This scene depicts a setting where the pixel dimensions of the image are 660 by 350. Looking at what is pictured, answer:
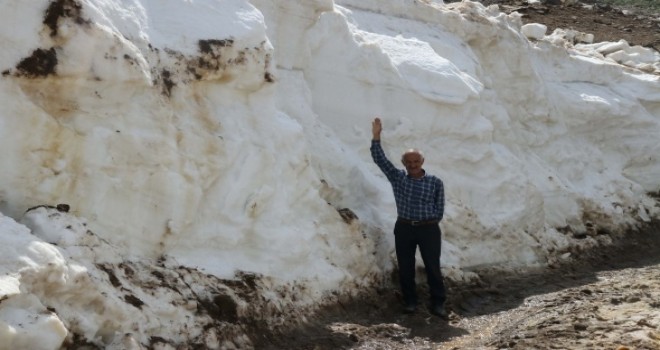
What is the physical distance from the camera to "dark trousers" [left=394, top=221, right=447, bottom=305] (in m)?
6.84

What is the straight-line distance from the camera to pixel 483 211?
8.63m

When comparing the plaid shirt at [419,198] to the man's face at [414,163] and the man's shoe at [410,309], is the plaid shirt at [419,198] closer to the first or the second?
the man's face at [414,163]

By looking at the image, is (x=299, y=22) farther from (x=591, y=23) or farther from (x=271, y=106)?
(x=591, y=23)

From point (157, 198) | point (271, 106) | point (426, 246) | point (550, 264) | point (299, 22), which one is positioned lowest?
point (550, 264)

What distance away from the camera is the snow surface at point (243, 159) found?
504 cm

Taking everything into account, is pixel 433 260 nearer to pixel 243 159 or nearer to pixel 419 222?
pixel 419 222

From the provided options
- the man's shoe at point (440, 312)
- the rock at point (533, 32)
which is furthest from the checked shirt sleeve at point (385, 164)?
the rock at point (533, 32)

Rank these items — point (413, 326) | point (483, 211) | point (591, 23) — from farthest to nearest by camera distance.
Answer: point (591, 23) → point (483, 211) → point (413, 326)

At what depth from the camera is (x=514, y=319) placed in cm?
695

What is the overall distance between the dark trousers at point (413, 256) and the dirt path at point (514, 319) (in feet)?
0.54

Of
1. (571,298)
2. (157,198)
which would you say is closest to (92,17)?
(157,198)

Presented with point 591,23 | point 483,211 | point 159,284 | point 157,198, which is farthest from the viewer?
point 591,23

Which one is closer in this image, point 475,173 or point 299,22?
point 299,22

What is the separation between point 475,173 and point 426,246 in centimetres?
221
